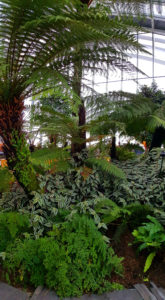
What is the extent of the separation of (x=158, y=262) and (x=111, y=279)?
0.42 m

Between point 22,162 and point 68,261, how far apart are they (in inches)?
42.4

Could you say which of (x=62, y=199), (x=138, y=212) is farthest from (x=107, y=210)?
(x=62, y=199)

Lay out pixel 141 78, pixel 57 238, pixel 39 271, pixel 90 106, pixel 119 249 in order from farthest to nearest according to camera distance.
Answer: pixel 141 78, pixel 90 106, pixel 119 249, pixel 57 238, pixel 39 271

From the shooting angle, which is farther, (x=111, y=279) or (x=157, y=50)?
(x=157, y=50)

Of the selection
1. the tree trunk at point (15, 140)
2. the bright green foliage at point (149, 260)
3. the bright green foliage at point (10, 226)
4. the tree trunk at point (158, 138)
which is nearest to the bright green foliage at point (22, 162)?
the tree trunk at point (15, 140)

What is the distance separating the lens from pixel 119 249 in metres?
2.30

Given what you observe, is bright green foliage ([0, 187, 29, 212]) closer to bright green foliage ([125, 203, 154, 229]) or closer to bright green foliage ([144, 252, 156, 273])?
bright green foliage ([125, 203, 154, 229])

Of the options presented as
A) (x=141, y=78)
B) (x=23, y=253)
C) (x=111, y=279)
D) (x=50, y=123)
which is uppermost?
(x=141, y=78)

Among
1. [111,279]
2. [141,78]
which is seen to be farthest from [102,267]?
[141,78]

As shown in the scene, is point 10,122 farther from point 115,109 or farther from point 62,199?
point 115,109

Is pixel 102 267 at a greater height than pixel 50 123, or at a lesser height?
lesser

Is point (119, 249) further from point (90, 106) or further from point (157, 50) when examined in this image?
point (157, 50)

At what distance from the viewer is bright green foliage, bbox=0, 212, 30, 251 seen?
2.13 m

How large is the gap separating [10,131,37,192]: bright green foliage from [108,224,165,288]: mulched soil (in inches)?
39.5
